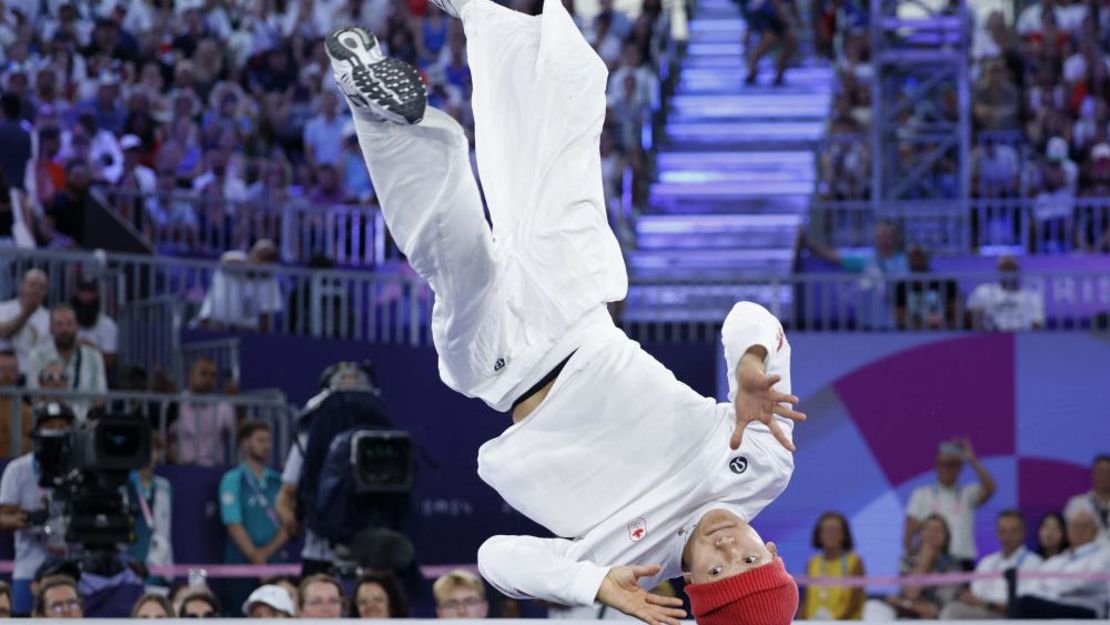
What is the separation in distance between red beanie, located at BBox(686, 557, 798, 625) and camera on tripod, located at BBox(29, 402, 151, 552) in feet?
13.7

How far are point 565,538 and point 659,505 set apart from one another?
1.47 ft

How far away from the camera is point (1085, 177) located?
47.9 ft

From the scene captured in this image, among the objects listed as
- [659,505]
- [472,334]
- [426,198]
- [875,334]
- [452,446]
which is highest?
[426,198]

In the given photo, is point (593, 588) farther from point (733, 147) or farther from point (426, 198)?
point (733, 147)

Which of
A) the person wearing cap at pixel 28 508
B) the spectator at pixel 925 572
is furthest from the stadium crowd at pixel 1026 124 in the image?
the person wearing cap at pixel 28 508

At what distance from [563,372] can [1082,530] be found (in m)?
5.56

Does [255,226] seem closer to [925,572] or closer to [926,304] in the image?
[926,304]

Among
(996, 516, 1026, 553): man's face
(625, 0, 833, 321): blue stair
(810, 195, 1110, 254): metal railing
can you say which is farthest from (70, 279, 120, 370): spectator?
(810, 195, 1110, 254): metal railing

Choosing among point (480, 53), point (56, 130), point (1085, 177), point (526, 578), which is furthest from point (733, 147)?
point (526, 578)

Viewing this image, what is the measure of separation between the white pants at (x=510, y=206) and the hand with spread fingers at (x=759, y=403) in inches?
29.4

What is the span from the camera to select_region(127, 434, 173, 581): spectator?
924 cm

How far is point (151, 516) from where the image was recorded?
9.42 meters

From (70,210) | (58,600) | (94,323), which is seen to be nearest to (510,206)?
(58,600)

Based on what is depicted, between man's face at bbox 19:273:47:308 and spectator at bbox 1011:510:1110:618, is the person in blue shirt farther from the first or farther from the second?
spectator at bbox 1011:510:1110:618
